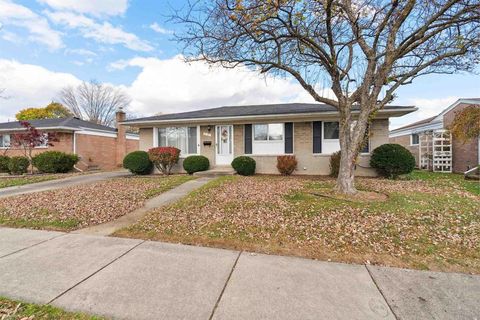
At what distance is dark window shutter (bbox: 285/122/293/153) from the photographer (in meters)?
12.6

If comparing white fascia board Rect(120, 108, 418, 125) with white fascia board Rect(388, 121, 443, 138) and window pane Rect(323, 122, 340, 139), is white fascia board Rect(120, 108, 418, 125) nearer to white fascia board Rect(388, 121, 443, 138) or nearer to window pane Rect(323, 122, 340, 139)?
window pane Rect(323, 122, 340, 139)

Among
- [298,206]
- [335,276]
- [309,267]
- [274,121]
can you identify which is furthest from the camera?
[274,121]

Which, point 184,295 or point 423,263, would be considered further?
point 423,263

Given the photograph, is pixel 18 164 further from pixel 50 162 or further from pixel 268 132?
pixel 268 132

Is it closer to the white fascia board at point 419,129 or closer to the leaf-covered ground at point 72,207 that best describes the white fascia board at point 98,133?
the leaf-covered ground at point 72,207

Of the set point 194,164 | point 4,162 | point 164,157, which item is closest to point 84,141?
point 4,162

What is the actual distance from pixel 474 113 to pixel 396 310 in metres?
14.1

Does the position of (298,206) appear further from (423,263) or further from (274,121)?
(274,121)

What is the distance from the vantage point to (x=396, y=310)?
90.9 inches

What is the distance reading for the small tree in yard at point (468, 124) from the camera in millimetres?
11547

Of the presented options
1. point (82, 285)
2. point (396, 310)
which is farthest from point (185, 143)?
point (396, 310)

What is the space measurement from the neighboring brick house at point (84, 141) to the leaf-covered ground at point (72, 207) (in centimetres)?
1139

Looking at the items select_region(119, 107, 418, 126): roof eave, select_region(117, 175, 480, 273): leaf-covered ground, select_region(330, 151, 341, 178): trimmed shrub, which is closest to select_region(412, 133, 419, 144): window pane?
select_region(119, 107, 418, 126): roof eave

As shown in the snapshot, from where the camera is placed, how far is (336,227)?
177 inches
